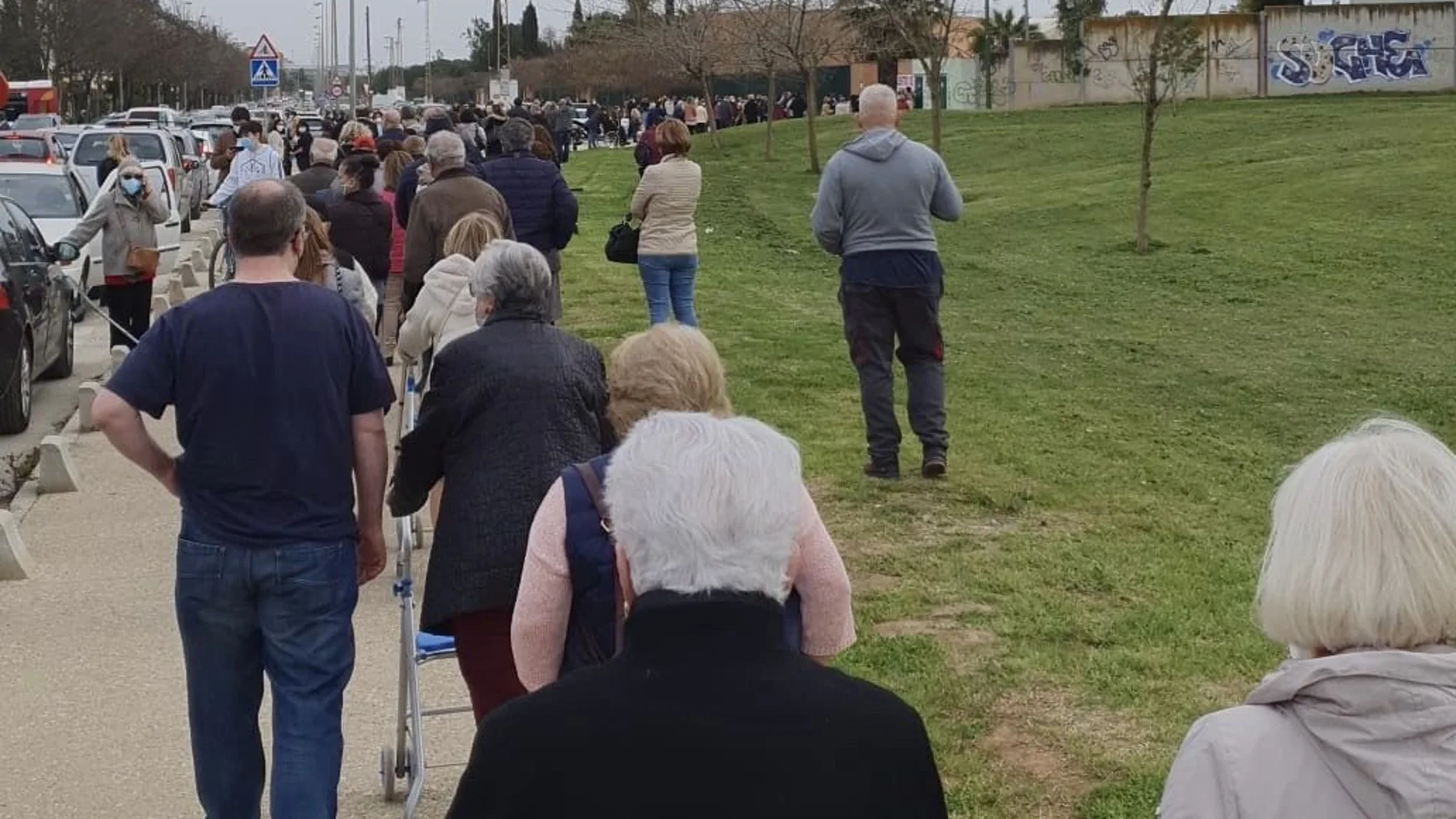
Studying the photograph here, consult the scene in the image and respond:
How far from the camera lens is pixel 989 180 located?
34938 millimetres

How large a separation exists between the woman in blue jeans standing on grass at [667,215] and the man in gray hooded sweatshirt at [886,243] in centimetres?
314

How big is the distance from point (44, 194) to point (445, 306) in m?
15.8

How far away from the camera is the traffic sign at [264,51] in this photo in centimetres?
3684

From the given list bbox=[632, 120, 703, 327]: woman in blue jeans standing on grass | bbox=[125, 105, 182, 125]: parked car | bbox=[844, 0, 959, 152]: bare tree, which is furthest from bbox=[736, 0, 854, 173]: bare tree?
bbox=[632, 120, 703, 327]: woman in blue jeans standing on grass

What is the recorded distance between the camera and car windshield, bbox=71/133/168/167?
32.7 m

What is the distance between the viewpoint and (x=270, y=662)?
493 cm

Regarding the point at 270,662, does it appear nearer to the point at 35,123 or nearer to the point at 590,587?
the point at 590,587

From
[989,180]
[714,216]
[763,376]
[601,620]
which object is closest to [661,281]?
[763,376]

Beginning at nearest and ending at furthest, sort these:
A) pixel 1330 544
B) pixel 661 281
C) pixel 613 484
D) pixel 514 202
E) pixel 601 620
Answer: pixel 1330 544 → pixel 613 484 → pixel 601 620 → pixel 514 202 → pixel 661 281

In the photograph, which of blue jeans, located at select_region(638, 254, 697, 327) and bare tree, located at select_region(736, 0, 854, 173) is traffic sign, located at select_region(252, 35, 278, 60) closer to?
bare tree, located at select_region(736, 0, 854, 173)

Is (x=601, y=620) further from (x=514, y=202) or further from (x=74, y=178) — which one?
(x=74, y=178)

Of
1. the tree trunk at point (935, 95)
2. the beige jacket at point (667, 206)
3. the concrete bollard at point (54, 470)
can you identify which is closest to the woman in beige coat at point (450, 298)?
the concrete bollard at point (54, 470)

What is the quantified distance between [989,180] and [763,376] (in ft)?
72.4

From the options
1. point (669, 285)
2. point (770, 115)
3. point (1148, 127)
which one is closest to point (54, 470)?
point (669, 285)
